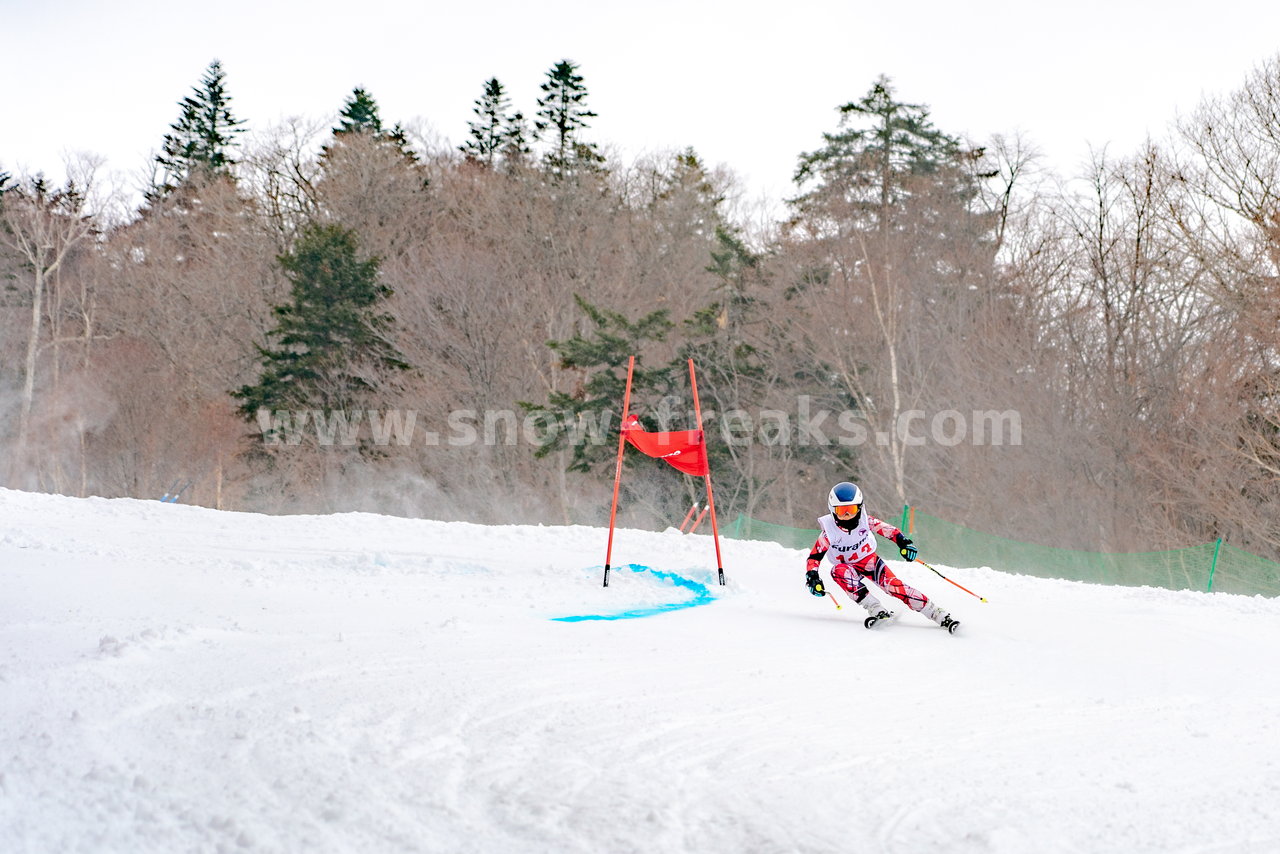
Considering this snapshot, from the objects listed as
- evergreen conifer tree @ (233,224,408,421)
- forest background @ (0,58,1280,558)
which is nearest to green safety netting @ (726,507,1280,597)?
forest background @ (0,58,1280,558)

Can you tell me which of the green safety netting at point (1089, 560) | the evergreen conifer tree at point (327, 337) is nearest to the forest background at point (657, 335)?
the evergreen conifer tree at point (327, 337)

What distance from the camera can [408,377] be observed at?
2941 cm

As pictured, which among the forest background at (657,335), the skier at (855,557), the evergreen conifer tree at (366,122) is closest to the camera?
the skier at (855,557)

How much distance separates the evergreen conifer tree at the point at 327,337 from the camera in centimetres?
2900

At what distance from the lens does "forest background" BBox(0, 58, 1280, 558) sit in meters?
21.5

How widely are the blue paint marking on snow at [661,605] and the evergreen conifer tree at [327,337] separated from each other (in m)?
20.2

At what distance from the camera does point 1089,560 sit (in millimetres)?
15328

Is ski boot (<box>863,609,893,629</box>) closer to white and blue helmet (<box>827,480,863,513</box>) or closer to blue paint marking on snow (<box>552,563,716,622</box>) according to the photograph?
white and blue helmet (<box>827,480,863,513</box>)

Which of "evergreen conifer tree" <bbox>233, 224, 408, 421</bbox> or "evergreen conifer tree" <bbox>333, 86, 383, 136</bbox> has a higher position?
"evergreen conifer tree" <bbox>333, 86, 383, 136</bbox>

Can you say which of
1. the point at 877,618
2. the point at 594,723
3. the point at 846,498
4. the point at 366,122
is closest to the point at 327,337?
the point at 366,122

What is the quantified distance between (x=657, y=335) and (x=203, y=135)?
29.4m

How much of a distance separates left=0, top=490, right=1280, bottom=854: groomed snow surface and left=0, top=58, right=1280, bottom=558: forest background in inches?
564

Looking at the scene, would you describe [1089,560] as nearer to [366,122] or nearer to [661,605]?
[661,605]

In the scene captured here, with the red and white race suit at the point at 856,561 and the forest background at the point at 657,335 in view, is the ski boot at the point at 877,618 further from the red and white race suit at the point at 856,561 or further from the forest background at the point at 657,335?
the forest background at the point at 657,335
